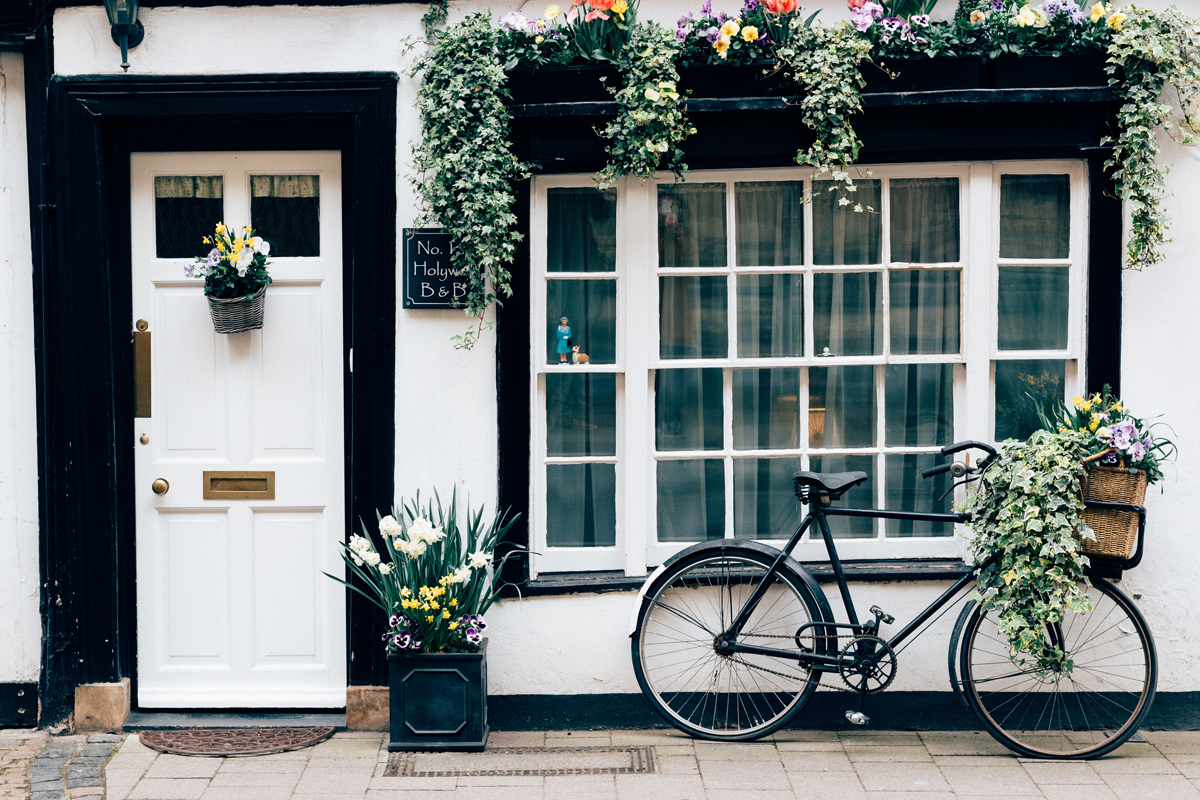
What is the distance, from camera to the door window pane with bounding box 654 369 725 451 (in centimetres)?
489

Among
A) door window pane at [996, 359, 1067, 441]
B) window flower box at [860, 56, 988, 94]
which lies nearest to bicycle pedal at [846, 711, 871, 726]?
door window pane at [996, 359, 1067, 441]

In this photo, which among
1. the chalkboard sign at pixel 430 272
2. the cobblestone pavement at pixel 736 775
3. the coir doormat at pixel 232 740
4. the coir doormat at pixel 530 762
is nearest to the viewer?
the cobblestone pavement at pixel 736 775

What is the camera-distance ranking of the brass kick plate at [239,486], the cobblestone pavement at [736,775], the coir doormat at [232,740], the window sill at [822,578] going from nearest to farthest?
the cobblestone pavement at [736,775] → the coir doormat at [232,740] → the window sill at [822,578] → the brass kick plate at [239,486]

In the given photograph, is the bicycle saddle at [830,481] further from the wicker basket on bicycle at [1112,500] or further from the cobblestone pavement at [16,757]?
the cobblestone pavement at [16,757]

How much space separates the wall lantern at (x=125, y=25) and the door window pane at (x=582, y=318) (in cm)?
213

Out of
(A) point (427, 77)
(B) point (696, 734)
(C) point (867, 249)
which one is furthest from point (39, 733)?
(C) point (867, 249)

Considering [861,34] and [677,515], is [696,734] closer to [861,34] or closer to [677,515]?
[677,515]

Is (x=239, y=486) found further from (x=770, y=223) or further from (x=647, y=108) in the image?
(x=770, y=223)

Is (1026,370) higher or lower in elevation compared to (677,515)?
higher

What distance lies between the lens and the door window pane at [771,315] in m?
4.88

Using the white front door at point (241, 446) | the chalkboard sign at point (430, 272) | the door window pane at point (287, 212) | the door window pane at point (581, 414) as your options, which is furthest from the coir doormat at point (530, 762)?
the door window pane at point (287, 212)

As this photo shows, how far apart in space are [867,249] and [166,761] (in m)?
3.90

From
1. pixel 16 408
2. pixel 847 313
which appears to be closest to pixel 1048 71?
pixel 847 313

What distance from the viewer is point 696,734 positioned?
4621 millimetres
